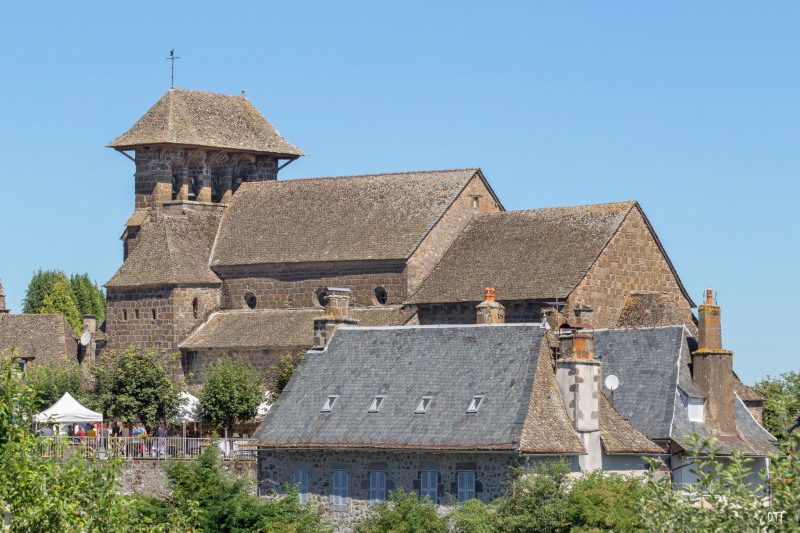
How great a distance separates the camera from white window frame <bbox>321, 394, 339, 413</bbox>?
48438mm

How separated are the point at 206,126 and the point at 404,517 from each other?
1422 inches

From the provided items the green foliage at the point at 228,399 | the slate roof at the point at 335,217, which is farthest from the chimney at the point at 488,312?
the slate roof at the point at 335,217

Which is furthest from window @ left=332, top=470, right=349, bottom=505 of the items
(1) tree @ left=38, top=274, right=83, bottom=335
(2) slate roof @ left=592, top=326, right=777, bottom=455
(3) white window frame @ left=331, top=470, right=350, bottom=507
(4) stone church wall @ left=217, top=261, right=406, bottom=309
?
(1) tree @ left=38, top=274, right=83, bottom=335

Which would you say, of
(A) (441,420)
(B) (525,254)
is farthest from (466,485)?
(B) (525,254)

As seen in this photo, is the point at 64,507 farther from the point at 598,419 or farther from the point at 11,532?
the point at 598,419

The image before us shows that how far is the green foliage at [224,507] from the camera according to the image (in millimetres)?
44812

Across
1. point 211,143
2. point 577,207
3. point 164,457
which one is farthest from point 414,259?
point 164,457

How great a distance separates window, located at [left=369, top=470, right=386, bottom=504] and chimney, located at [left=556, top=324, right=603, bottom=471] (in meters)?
5.01

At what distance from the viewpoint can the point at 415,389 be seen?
47594 mm

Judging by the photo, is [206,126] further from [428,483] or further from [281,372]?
[428,483]

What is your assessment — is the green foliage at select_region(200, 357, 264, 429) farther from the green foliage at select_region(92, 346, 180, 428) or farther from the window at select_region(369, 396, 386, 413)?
the window at select_region(369, 396, 386, 413)

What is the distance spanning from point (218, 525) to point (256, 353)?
23.9 m

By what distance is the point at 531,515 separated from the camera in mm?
41750

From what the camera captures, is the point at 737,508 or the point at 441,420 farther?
the point at 441,420
